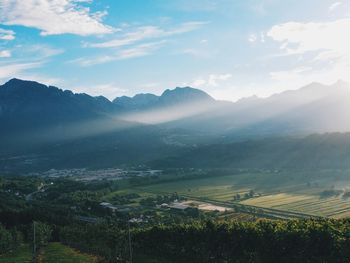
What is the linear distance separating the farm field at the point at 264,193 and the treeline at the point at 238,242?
4710cm

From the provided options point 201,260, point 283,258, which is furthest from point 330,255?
point 201,260

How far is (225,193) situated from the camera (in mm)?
133875

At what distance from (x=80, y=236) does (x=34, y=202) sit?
6744 cm

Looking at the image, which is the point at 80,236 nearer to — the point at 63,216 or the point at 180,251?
the point at 180,251

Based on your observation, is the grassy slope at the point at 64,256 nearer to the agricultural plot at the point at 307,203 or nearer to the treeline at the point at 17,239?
the treeline at the point at 17,239

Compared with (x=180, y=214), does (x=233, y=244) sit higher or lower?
higher

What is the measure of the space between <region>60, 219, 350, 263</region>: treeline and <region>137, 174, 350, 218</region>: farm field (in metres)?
47.1

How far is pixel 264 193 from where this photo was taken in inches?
5103

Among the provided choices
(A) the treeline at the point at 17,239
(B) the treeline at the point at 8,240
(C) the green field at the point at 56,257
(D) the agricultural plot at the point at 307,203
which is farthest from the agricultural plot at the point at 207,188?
(C) the green field at the point at 56,257

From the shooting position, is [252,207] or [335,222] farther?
[252,207]

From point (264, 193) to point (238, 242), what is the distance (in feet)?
286

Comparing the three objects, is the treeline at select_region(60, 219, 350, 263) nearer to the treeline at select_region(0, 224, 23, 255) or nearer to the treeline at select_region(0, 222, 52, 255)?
the treeline at select_region(0, 222, 52, 255)

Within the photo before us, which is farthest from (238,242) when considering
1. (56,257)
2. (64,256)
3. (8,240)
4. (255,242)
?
(8,240)

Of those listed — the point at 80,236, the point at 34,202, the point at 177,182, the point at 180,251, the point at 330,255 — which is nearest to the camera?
the point at 330,255
